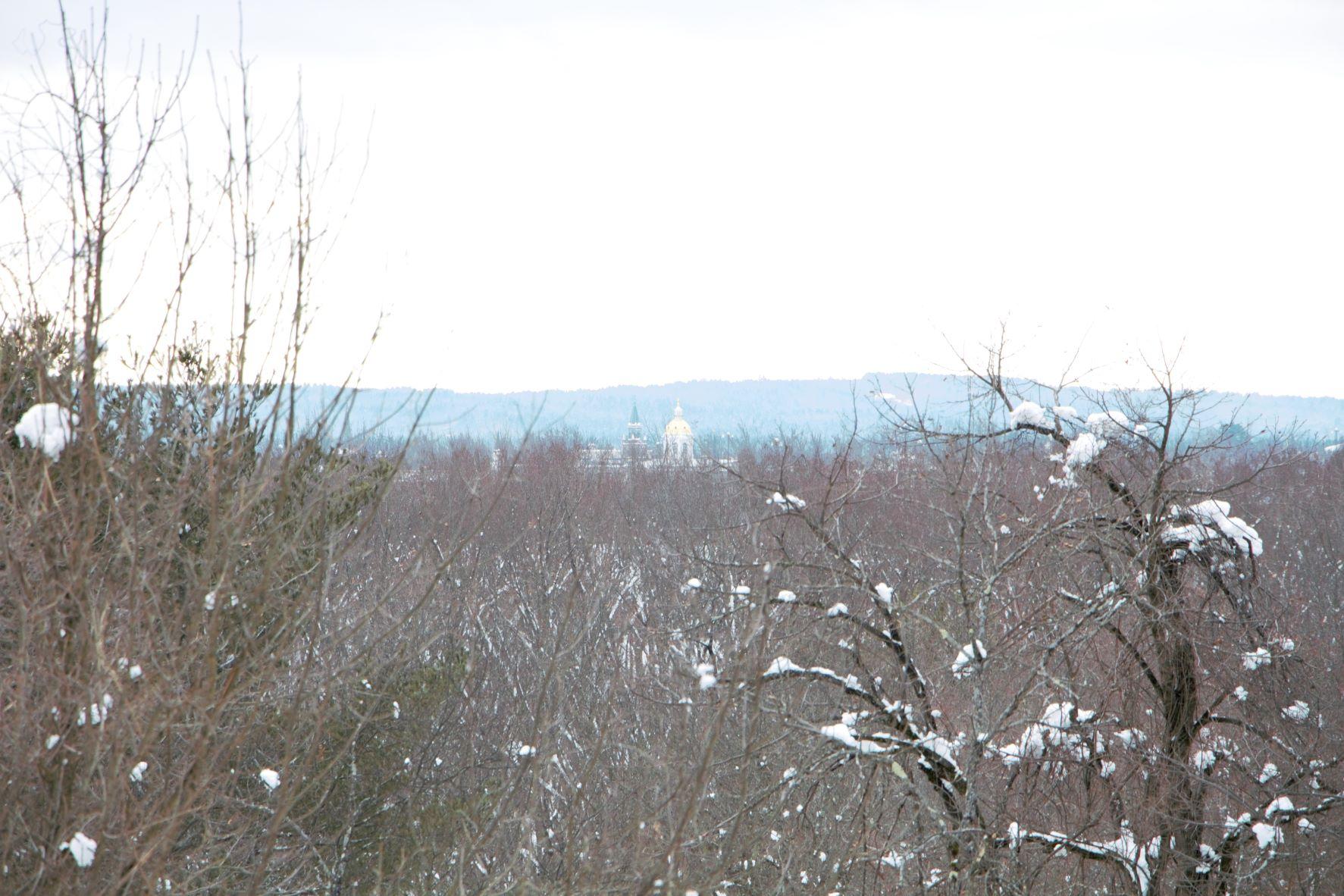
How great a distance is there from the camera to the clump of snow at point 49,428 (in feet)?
10.2

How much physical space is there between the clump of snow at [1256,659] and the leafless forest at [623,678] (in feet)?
0.23

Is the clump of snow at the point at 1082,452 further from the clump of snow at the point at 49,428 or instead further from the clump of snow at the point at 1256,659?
the clump of snow at the point at 49,428

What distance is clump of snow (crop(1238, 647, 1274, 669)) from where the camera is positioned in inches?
328

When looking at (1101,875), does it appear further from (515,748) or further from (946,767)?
(515,748)

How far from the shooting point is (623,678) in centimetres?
972

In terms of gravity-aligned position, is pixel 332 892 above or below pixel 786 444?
below

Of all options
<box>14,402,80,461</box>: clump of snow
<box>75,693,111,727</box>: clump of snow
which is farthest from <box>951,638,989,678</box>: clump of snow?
<box>14,402,80,461</box>: clump of snow

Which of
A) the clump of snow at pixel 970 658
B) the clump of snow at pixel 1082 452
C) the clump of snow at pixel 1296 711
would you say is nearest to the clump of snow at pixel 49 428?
the clump of snow at pixel 970 658

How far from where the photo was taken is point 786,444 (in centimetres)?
862

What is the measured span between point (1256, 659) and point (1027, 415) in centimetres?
248

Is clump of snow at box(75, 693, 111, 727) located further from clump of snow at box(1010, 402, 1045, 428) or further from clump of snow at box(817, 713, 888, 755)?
clump of snow at box(1010, 402, 1045, 428)

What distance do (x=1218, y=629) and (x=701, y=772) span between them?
7421mm

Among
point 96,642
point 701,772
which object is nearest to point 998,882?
point 701,772

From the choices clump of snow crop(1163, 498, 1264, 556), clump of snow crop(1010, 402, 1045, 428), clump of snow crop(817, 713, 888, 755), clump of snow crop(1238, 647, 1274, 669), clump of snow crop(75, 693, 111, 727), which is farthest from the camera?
clump of snow crop(1010, 402, 1045, 428)
